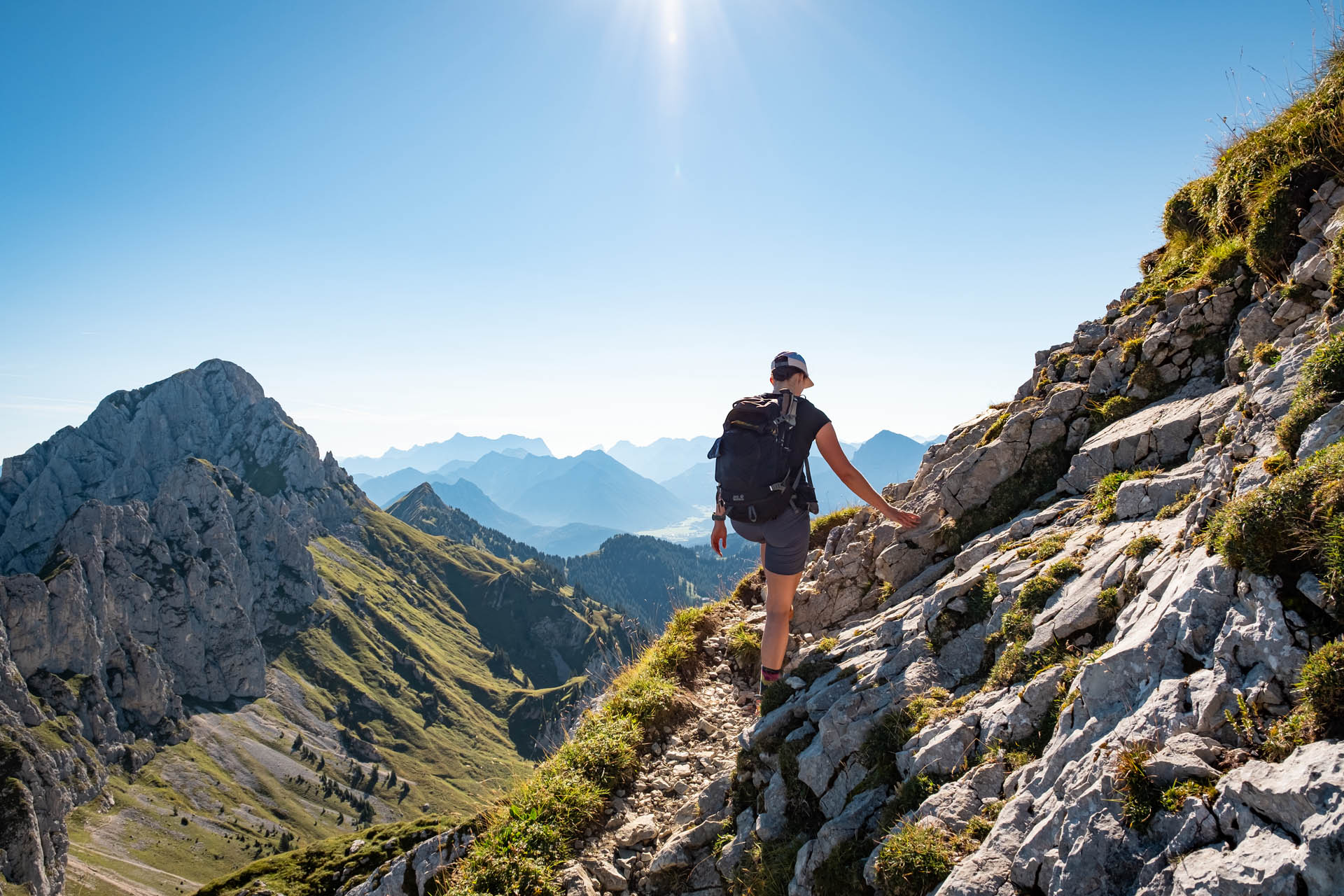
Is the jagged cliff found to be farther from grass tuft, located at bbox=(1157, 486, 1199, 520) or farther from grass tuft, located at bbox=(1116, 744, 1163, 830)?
grass tuft, located at bbox=(1157, 486, 1199, 520)

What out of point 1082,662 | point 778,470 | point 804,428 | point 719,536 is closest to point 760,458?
point 778,470

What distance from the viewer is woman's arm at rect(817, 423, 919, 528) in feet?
30.0

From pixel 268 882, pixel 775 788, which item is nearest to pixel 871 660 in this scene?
pixel 775 788

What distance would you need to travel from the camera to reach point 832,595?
41.8 feet

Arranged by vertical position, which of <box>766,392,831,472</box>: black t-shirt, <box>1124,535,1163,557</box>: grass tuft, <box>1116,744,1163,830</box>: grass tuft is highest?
<box>766,392,831,472</box>: black t-shirt

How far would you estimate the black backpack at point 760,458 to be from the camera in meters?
8.92

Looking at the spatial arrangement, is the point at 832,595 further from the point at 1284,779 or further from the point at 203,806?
the point at 203,806

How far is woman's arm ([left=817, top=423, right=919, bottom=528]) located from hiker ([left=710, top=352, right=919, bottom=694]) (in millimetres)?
20

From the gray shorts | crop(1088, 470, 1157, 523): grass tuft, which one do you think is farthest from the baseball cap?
crop(1088, 470, 1157, 523): grass tuft

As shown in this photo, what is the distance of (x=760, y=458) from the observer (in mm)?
8945

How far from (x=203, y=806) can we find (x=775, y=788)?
25924 cm

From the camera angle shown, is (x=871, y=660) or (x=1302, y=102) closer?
(x=871, y=660)

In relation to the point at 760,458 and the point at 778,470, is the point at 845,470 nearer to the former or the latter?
the point at 778,470

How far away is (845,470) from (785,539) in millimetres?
1523
